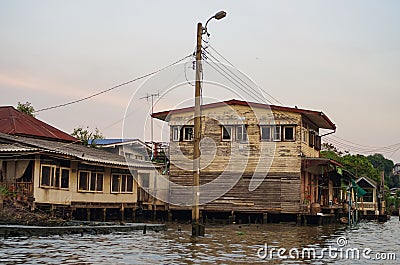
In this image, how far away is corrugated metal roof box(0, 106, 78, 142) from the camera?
37.9m

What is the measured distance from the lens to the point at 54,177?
97.9 feet

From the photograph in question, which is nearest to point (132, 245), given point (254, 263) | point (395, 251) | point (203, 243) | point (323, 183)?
point (203, 243)

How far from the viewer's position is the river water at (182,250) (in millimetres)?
15516

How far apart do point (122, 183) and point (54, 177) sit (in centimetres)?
730

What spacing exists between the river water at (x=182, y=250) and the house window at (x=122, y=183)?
12112mm

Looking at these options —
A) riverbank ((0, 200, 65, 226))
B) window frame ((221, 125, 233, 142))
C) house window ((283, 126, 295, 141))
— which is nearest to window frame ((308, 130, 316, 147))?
house window ((283, 126, 295, 141))

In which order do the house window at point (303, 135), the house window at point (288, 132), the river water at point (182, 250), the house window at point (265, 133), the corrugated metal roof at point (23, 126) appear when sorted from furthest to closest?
1. the corrugated metal roof at point (23, 126)
2. the house window at point (303, 135)
3. the house window at point (265, 133)
4. the house window at point (288, 132)
5. the river water at point (182, 250)

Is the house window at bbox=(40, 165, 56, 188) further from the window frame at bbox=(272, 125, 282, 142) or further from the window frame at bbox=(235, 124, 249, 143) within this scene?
the window frame at bbox=(272, 125, 282, 142)

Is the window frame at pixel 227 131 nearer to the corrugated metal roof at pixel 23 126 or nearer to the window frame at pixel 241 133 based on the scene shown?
the window frame at pixel 241 133

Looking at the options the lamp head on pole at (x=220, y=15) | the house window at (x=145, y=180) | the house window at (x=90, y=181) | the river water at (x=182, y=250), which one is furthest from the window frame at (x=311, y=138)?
the lamp head on pole at (x=220, y=15)

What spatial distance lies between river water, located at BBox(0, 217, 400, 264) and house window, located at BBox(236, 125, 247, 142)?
13.0 metres

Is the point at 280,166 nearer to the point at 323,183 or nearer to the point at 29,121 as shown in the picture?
the point at 323,183

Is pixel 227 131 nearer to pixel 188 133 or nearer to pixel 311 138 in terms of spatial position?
pixel 188 133

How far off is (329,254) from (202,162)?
775 inches
